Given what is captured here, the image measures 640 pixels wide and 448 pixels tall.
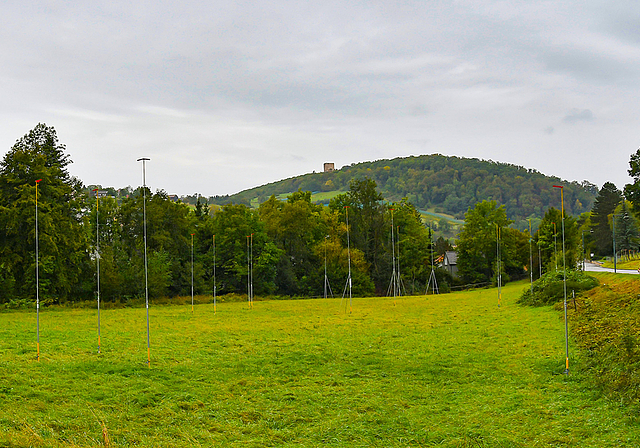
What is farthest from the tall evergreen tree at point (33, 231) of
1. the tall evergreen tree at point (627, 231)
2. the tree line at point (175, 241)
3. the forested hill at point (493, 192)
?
the forested hill at point (493, 192)

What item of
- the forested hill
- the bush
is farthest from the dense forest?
the forested hill

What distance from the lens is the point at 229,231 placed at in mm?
67438

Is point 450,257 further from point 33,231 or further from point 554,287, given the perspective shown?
point 33,231

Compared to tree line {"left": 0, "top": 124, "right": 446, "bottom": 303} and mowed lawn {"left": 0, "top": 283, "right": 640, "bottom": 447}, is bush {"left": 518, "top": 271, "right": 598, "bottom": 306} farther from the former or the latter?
tree line {"left": 0, "top": 124, "right": 446, "bottom": 303}

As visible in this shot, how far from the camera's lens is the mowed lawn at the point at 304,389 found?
1317 centimetres

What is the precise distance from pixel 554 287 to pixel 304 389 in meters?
26.0

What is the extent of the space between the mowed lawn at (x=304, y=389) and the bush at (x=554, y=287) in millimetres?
6478

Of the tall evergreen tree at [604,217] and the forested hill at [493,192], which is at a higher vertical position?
the forested hill at [493,192]

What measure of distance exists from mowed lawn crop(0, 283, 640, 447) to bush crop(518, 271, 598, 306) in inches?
255

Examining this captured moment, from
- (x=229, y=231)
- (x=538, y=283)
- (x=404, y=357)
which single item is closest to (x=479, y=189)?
(x=229, y=231)

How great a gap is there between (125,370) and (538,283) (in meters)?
32.2

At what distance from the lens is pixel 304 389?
17969mm

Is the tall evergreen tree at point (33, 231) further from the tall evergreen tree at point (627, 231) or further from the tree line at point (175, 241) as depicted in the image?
the tall evergreen tree at point (627, 231)

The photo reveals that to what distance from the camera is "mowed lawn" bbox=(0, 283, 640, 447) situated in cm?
1317
